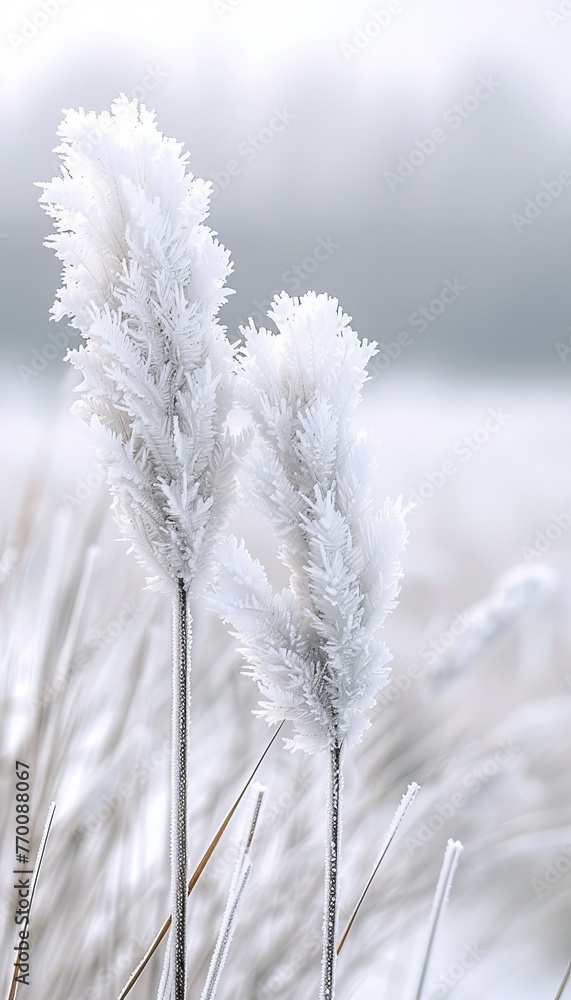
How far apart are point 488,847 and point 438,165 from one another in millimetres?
666

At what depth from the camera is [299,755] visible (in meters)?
0.68

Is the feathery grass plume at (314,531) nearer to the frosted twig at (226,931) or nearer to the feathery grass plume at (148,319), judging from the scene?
the feathery grass plume at (148,319)

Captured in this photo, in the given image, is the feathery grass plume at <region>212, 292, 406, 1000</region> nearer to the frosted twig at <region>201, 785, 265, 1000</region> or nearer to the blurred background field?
the frosted twig at <region>201, 785, 265, 1000</region>

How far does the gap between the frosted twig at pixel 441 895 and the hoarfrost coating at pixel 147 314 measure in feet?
0.81

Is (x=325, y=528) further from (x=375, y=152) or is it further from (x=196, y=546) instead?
(x=375, y=152)

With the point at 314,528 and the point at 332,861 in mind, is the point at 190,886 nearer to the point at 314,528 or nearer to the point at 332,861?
the point at 332,861

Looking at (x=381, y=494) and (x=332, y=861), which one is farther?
(x=381, y=494)

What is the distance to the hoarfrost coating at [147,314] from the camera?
359 mm

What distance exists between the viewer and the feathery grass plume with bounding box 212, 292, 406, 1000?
14.6 inches

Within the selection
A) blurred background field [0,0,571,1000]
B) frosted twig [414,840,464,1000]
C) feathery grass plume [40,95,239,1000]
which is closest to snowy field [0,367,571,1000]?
blurred background field [0,0,571,1000]

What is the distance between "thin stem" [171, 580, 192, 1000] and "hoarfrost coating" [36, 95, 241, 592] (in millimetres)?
39

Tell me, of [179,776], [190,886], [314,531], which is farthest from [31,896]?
[314,531]

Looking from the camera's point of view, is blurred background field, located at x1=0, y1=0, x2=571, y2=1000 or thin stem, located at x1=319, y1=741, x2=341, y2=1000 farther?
blurred background field, located at x1=0, y1=0, x2=571, y2=1000

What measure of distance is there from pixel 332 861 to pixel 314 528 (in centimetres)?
19
